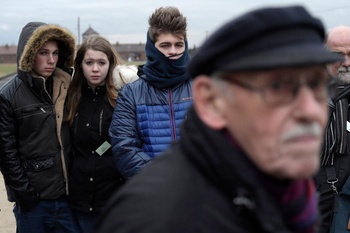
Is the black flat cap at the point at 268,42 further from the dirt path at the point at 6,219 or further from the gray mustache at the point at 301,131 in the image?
the dirt path at the point at 6,219

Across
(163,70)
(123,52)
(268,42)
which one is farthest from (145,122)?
(123,52)

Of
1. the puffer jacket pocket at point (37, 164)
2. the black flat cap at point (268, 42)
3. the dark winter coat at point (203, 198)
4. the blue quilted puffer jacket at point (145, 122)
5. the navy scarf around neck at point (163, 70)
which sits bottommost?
the puffer jacket pocket at point (37, 164)

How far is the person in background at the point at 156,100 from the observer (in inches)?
125

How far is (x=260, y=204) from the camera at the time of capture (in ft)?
3.82

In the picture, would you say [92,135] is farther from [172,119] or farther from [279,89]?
[279,89]

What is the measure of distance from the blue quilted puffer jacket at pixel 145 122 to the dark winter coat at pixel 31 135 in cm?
53

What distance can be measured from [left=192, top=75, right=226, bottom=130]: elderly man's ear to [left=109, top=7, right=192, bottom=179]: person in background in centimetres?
189

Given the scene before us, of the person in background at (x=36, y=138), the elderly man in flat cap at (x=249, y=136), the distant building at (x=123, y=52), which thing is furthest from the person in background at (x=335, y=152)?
the distant building at (x=123, y=52)

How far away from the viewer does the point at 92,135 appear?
3.59m

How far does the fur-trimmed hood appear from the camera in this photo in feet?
11.7

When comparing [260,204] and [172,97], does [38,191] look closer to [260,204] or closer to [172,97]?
[172,97]

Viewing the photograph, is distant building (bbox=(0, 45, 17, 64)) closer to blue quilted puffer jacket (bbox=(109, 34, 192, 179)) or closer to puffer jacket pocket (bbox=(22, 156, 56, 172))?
puffer jacket pocket (bbox=(22, 156, 56, 172))

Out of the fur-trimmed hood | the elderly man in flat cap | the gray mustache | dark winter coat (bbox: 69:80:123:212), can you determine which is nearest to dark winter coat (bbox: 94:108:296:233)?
the elderly man in flat cap

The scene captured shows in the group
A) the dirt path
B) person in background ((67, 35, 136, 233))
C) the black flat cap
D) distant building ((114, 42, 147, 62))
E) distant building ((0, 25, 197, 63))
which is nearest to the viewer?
the black flat cap
